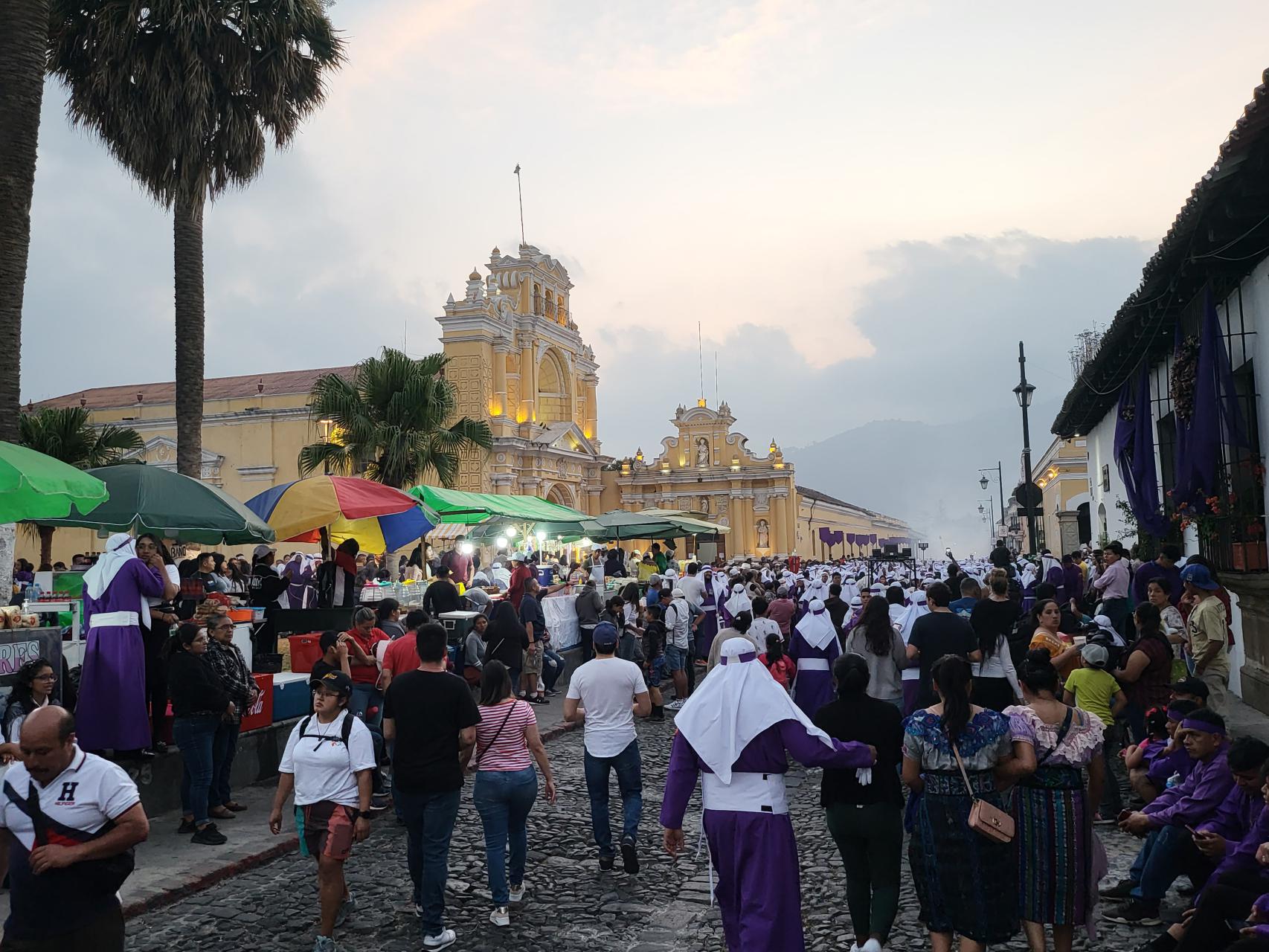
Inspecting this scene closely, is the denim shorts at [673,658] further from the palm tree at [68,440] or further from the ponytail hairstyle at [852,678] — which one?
the palm tree at [68,440]

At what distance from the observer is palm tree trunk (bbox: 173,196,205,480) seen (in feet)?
54.5

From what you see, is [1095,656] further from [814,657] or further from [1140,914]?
[814,657]

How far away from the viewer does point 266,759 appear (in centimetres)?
1069

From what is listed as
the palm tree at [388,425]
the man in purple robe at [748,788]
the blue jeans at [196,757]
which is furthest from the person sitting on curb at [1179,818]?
the palm tree at [388,425]

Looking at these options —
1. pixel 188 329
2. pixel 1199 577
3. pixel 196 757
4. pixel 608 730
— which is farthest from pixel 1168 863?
pixel 188 329

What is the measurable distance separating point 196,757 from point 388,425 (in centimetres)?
1843

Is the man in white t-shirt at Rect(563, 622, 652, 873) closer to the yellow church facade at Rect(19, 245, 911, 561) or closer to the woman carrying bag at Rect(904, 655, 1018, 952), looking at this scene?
the woman carrying bag at Rect(904, 655, 1018, 952)

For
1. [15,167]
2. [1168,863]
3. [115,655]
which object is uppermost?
[15,167]

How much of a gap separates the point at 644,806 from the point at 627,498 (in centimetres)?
5026

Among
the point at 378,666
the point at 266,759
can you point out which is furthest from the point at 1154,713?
the point at 266,759

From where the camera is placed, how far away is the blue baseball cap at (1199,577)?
8.84 meters

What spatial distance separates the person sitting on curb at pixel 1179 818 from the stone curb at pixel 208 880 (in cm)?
610

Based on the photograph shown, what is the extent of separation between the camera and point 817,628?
1088 cm

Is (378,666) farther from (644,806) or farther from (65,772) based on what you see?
(65,772)
